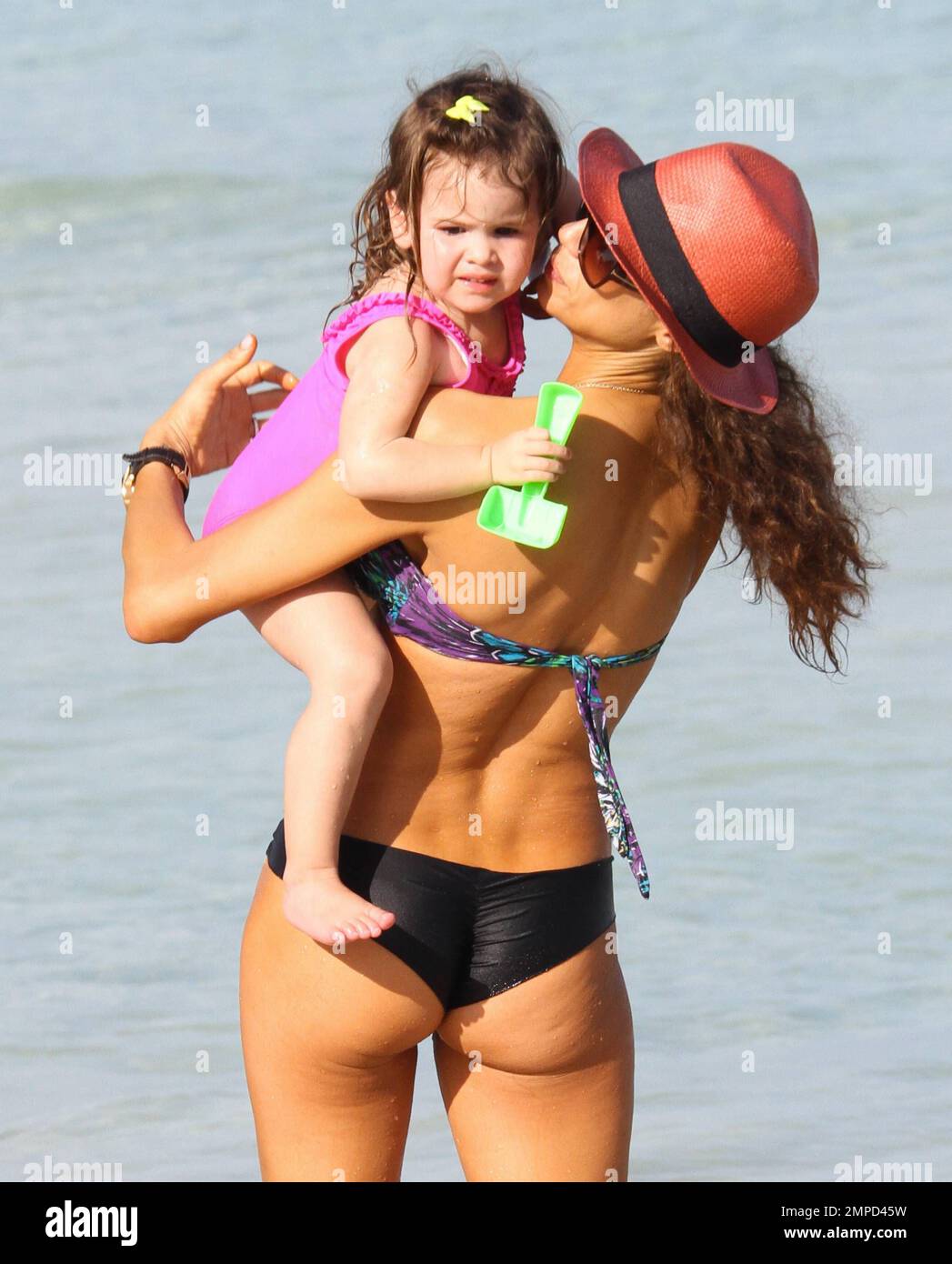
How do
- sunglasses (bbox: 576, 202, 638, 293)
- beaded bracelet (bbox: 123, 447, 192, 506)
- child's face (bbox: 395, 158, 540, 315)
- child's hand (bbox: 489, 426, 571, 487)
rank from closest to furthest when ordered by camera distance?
child's hand (bbox: 489, 426, 571, 487) < sunglasses (bbox: 576, 202, 638, 293) < child's face (bbox: 395, 158, 540, 315) < beaded bracelet (bbox: 123, 447, 192, 506)

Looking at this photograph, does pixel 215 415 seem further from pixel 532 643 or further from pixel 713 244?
pixel 713 244

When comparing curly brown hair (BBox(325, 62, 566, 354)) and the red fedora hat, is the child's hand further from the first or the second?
curly brown hair (BBox(325, 62, 566, 354))

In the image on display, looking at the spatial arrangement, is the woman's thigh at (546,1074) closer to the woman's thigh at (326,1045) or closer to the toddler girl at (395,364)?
the woman's thigh at (326,1045)

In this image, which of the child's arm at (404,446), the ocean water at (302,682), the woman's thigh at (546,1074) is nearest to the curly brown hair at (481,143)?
the child's arm at (404,446)

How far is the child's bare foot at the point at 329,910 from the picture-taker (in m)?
2.07

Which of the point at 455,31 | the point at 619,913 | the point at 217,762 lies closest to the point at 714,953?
the point at 619,913

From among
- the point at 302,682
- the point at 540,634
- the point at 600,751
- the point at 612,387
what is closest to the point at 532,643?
the point at 540,634

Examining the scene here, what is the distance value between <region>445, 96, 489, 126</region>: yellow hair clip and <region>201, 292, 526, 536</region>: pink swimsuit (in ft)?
0.62

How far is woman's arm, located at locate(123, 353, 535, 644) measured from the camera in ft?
6.63

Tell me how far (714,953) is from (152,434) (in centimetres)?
248

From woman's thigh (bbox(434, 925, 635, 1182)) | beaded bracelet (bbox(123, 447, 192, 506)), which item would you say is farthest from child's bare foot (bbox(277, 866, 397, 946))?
beaded bracelet (bbox(123, 447, 192, 506))

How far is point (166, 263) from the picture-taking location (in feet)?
29.4

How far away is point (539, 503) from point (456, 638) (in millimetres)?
194

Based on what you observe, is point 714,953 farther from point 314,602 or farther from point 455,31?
point 455,31
